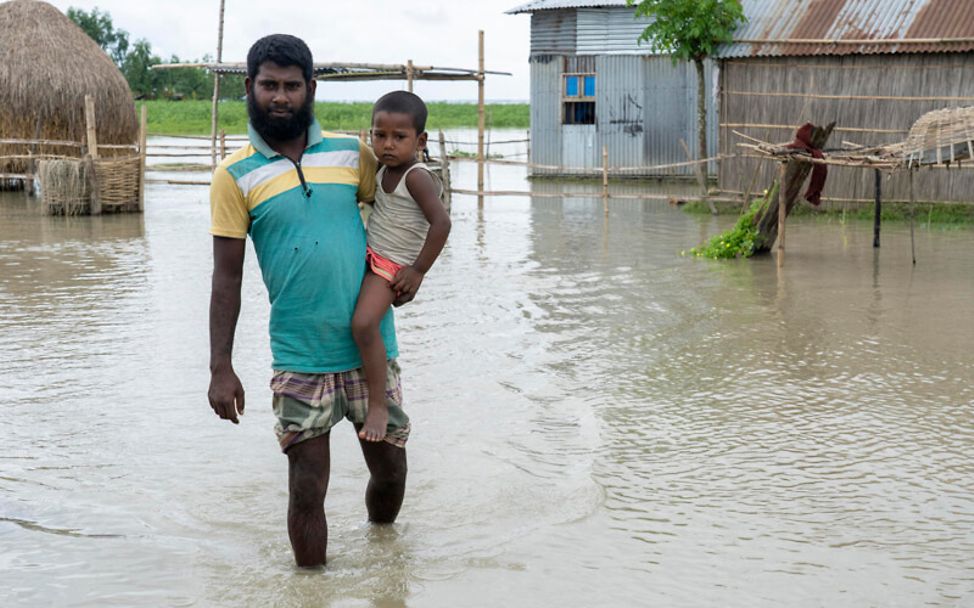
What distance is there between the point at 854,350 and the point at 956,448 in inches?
89.4

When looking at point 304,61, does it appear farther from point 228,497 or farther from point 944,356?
point 944,356

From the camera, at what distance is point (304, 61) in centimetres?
391

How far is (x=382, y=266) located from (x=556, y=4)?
66.8 feet

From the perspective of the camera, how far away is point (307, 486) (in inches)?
157

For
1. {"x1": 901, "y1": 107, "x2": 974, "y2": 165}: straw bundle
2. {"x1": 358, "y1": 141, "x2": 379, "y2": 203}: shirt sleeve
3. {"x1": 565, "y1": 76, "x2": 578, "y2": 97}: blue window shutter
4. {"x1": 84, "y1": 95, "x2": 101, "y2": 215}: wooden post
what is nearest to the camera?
{"x1": 358, "y1": 141, "x2": 379, "y2": 203}: shirt sleeve

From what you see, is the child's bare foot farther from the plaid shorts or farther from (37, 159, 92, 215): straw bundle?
(37, 159, 92, 215): straw bundle

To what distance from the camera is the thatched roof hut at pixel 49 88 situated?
76.6 feet

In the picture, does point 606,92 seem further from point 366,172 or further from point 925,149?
point 366,172

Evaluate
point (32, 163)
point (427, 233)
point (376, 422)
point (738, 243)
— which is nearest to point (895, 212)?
point (738, 243)

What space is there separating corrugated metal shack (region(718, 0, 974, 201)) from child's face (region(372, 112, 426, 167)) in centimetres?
1329

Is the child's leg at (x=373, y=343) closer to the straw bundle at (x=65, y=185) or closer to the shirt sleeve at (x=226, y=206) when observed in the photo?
the shirt sleeve at (x=226, y=206)

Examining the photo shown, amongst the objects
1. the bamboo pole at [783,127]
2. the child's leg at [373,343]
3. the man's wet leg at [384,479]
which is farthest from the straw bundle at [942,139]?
the child's leg at [373,343]

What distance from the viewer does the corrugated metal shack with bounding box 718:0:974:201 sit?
15883mm

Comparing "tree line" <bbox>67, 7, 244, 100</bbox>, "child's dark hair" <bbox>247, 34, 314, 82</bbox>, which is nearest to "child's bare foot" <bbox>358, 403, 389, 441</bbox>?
"child's dark hair" <bbox>247, 34, 314, 82</bbox>
